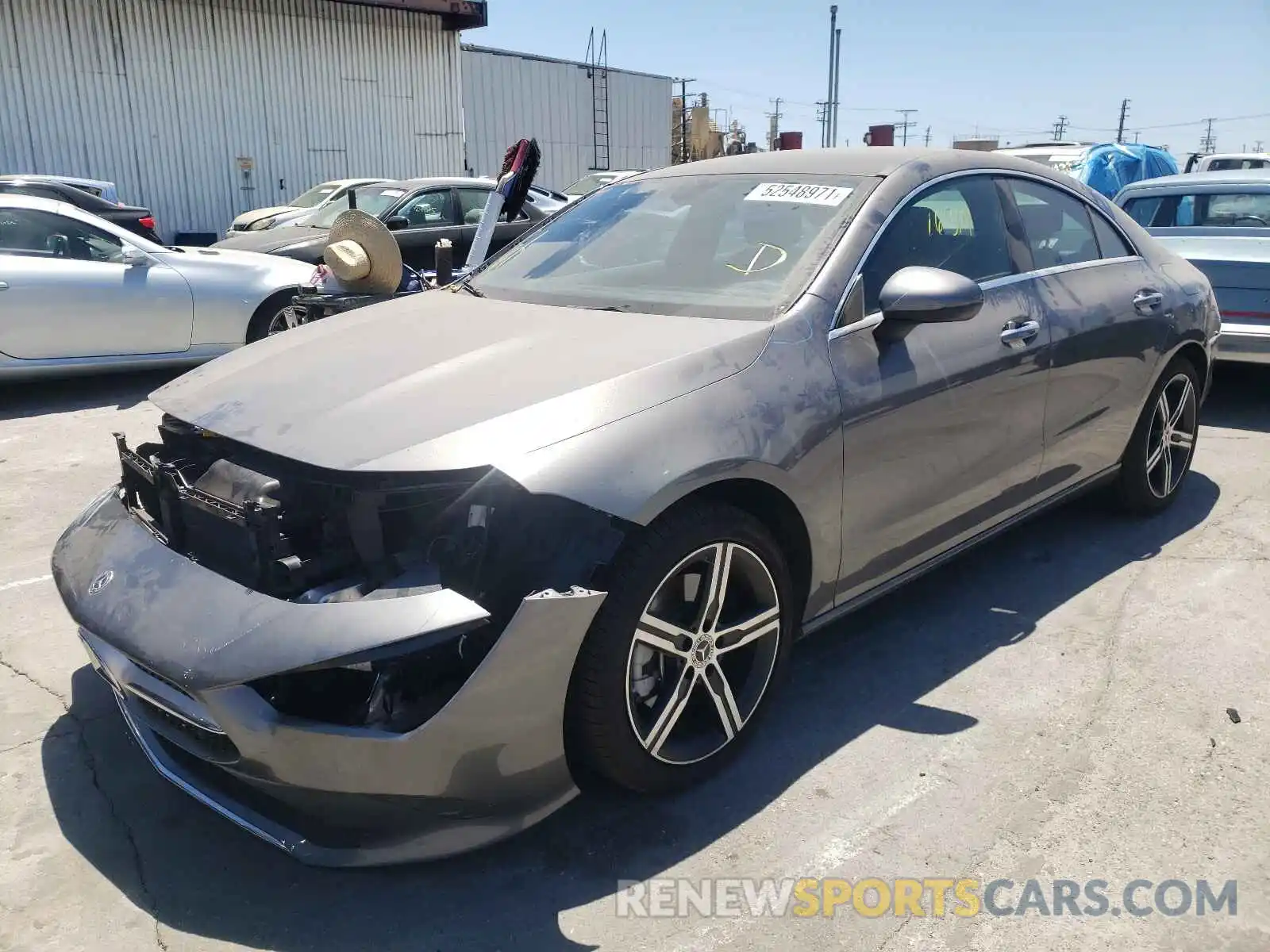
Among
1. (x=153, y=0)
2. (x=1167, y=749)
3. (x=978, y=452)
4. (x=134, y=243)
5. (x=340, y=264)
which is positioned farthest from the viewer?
(x=153, y=0)

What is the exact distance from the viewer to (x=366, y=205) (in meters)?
11.6

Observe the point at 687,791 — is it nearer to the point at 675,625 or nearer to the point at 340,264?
the point at 675,625

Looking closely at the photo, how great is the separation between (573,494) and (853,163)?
188 centimetres

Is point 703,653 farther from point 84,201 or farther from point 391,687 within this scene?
point 84,201

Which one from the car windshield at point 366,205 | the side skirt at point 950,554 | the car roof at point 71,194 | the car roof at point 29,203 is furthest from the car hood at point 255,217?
the side skirt at point 950,554

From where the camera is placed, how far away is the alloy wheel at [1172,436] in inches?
176

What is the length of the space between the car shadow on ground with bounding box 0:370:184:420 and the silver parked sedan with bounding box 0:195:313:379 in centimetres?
25

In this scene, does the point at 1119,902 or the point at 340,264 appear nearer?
the point at 1119,902

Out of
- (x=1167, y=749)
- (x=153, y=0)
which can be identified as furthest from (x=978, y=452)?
(x=153, y=0)

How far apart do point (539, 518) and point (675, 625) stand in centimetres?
53

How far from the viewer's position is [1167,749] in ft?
9.34

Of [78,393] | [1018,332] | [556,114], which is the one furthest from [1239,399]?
[556,114]

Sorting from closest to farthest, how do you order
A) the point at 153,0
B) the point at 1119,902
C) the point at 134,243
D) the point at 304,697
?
the point at 304,697 → the point at 1119,902 → the point at 134,243 → the point at 153,0

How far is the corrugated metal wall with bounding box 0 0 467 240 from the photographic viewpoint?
15.9m
